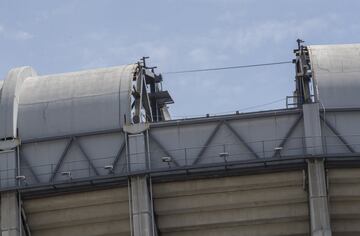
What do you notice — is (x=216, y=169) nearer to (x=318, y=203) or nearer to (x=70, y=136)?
(x=318, y=203)

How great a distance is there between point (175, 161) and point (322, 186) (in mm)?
6619

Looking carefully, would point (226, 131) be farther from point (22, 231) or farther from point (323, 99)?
point (22, 231)

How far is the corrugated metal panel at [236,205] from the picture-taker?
157 feet

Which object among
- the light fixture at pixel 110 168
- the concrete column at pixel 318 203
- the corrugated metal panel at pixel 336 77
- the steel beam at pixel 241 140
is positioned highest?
the corrugated metal panel at pixel 336 77

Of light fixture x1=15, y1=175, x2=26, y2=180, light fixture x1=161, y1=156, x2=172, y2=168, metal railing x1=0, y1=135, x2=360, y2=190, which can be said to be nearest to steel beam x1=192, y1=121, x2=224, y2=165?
metal railing x1=0, y1=135, x2=360, y2=190

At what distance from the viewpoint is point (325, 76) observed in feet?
160

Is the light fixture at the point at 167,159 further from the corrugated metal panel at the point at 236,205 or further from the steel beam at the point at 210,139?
the steel beam at the point at 210,139

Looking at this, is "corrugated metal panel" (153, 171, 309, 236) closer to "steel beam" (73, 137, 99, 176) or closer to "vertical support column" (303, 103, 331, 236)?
"vertical support column" (303, 103, 331, 236)

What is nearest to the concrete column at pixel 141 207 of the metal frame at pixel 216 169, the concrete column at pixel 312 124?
the metal frame at pixel 216 169

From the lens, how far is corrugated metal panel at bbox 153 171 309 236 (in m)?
48.0

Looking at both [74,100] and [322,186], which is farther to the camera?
[74,100]

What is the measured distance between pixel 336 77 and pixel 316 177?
15.3ft

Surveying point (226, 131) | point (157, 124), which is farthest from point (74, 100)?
point (226, 131)

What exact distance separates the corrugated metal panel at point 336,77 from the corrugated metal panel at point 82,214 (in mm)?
9797
